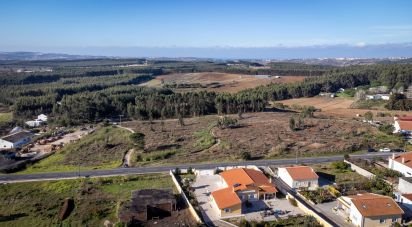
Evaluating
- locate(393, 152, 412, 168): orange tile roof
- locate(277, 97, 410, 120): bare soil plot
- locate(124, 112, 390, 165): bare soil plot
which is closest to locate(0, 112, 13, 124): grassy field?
locate(124, 112, 390, 165): bare soil plot

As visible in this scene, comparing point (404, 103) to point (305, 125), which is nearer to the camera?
point (305, 125)

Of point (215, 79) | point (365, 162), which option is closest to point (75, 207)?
point (365, 162)

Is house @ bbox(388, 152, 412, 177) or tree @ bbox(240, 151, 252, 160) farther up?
house @ bbox(388, 152, 412, 177)

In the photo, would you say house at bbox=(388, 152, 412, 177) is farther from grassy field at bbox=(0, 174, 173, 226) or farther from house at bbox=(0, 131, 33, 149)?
house at bbox=(0, 131, 33, 149)

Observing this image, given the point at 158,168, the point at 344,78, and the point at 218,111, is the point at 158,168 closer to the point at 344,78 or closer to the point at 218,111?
the point at 218,111

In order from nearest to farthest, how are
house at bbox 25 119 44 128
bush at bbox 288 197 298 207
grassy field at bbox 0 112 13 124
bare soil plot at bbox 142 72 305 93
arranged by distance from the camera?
bush at bbox 288 197 298 207
house at bbox 25 119 44 128
grassy field at bbox 0 112 13 124
bare soil plot at bbox 142 72 305 93

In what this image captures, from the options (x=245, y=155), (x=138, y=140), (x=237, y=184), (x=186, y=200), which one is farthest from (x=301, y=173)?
(x=138, y=140)
